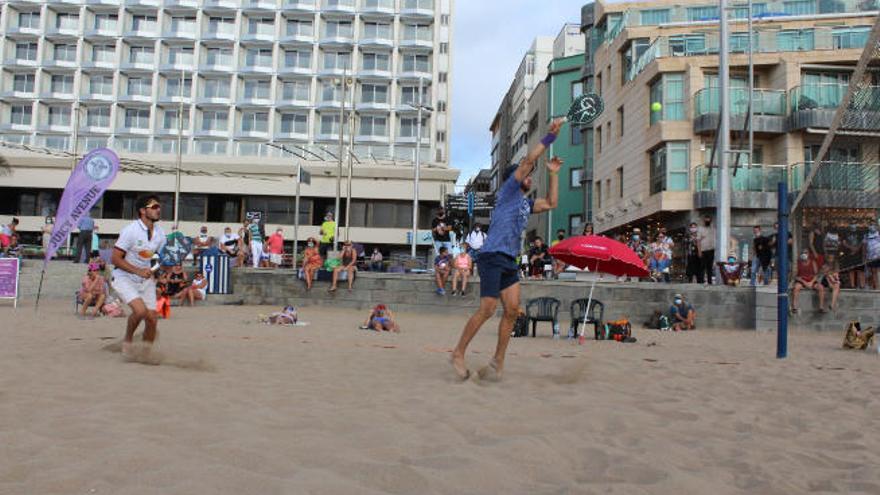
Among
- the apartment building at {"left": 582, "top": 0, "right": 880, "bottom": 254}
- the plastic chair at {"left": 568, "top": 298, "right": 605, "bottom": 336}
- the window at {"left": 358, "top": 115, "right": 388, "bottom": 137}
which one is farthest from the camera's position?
the window at {"left": 358, "top": 115, "right": 388, "bottom": 137}

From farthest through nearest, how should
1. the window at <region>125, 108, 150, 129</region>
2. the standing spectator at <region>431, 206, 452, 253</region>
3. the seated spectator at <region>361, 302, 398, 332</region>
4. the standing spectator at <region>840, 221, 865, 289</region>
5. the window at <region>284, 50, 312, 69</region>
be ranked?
the window at <region>284, 50, 312, 69</region>, the window at <region>125, 108, 150, 129</region>, the standing spectator at <region>431, 206, 452, 253</region>, the standing spectator at <region>840, 221, 865, 289</region>, the seated spectator at <region>361, 302, 398, 332</region>

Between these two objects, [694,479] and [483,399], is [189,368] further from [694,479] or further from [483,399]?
[694,479]

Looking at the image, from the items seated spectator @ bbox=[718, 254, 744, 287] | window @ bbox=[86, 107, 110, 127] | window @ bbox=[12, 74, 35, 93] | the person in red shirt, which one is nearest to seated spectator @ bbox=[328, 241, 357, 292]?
the person in red shirt

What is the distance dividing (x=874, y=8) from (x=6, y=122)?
58466 mm

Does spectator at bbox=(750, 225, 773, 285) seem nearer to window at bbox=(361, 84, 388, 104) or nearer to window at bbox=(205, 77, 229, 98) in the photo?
window at bbox=(361, 84, 388, 104)

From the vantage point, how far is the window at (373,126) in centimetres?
5512

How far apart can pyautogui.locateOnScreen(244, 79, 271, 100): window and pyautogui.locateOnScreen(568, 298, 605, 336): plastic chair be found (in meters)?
45.8

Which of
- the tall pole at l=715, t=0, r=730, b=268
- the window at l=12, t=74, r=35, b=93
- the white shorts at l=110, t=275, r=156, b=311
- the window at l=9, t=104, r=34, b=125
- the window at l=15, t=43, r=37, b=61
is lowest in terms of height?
the white shorts at l=110, t=275, r=156, b=311

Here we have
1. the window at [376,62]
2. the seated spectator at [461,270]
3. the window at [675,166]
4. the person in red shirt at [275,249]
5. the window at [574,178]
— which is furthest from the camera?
the window at [376,62]

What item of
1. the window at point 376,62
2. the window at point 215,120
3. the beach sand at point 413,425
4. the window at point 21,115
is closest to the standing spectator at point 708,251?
the beach sand at point 413,425

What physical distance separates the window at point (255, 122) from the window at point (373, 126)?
25.2ft

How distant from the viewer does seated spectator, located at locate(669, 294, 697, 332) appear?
1441 centimetres

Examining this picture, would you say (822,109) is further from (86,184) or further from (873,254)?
(86,184)

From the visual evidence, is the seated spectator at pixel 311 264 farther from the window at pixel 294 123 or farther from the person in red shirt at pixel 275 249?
the window at pixel 294 123
